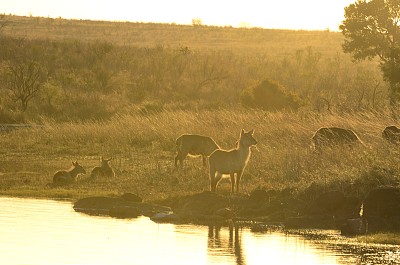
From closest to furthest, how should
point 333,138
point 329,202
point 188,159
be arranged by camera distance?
point 329,202, point 333,138, point 188,159

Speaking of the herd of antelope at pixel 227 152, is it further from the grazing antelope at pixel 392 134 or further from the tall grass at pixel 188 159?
the tall grass at pixel 188 159

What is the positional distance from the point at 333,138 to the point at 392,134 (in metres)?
1.50

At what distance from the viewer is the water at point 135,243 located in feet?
54.6

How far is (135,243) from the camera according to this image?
1806cm

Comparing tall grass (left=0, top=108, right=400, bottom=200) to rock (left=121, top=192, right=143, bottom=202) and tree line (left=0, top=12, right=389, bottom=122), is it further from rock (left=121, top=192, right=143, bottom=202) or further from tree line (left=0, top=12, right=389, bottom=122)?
tree line (left=0, top=12, right=389, bottom=122)

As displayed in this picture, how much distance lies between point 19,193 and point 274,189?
5754mm

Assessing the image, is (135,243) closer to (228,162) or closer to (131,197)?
(131,197)

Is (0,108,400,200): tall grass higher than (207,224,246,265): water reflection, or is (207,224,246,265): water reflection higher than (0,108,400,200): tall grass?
(0,108,400,200): tall grass

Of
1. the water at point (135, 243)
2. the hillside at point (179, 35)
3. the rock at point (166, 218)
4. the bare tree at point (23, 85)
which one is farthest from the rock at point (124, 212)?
the hillside at point (179, 35)

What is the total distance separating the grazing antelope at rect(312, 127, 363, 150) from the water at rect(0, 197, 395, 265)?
6.71 m

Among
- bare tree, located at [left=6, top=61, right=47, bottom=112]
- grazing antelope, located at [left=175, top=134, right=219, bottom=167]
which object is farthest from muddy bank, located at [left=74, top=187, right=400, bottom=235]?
bare tree, located at [left=6, top=61, right=47, bottom=112]

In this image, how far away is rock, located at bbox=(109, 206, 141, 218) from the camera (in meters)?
21.3

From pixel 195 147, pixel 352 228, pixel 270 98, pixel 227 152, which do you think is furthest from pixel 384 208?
pixel 270 98

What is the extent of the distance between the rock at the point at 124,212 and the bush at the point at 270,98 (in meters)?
21.7
